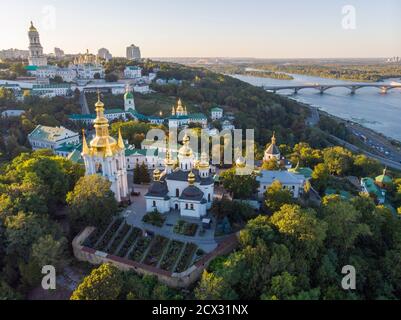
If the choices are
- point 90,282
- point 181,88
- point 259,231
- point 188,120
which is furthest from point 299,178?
point 181,88

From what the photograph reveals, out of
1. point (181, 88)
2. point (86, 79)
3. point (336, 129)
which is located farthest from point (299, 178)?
point (86, 79)

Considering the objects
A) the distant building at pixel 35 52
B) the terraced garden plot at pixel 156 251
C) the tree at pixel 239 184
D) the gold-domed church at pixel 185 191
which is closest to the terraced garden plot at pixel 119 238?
the terraced garden plot at pixel 156 251

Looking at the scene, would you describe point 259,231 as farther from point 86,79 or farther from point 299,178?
point 86,79

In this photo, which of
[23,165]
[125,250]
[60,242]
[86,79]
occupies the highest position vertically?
[86,79]

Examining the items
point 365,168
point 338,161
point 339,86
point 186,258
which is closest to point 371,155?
point 365,168

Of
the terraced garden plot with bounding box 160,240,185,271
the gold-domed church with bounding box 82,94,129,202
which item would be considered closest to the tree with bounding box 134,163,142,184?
the gold-domed church with bounding box 82,94,129,202

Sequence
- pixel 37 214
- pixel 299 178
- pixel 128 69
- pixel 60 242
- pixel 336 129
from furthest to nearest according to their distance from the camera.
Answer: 1. pixel 128 69
2. pixel 336 129
3. pixel 299 178
4. pixel 37 214
5. pixel 60 242
